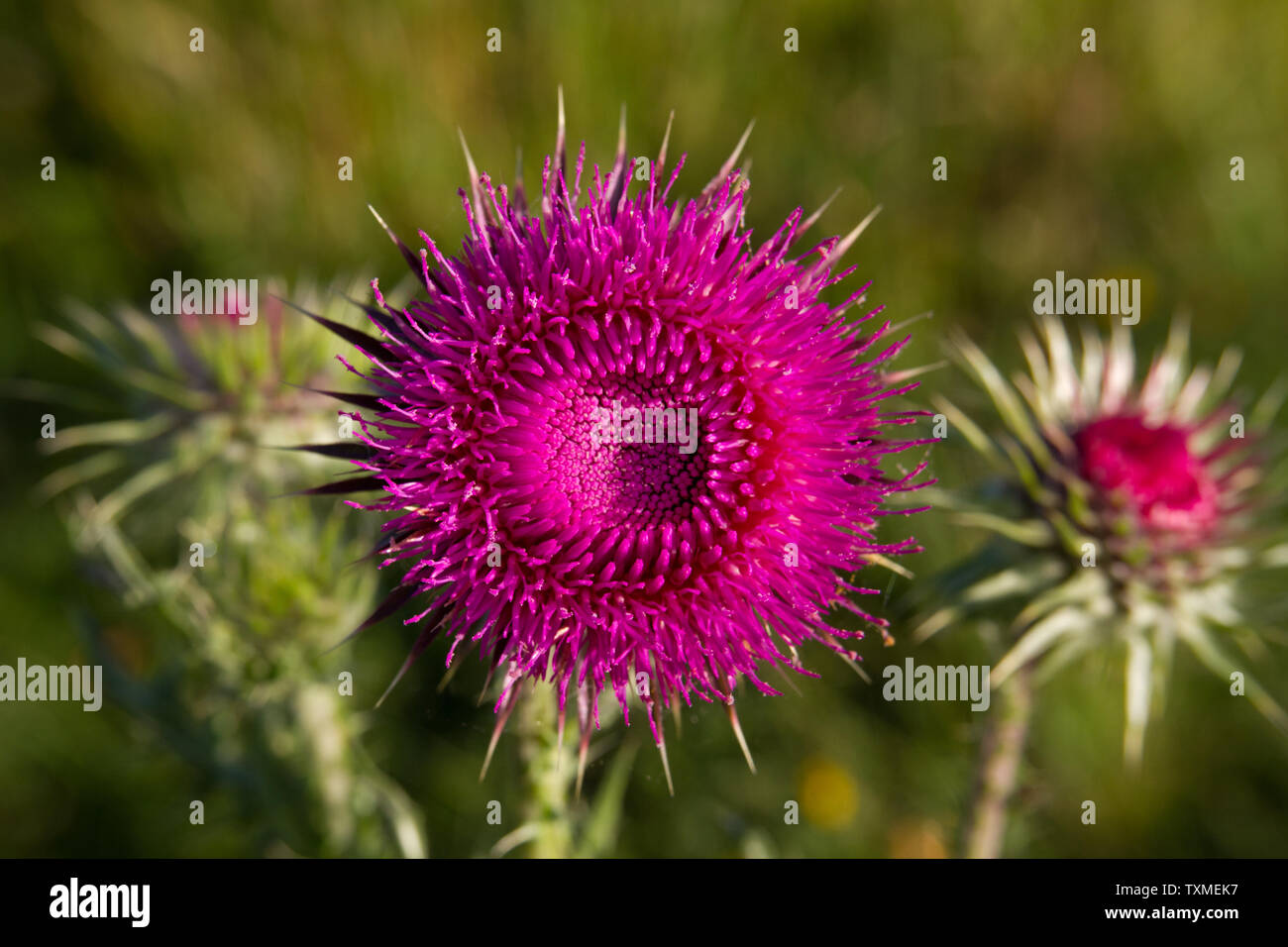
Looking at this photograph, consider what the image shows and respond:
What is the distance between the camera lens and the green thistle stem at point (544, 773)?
3.21m

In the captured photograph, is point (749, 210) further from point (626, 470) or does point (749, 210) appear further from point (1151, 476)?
point (626, 470)

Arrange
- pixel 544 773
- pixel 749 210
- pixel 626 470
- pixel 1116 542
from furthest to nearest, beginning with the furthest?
pixel 749 210 → pixel 1116 542 → pixel 544 773 → pixel 626 470

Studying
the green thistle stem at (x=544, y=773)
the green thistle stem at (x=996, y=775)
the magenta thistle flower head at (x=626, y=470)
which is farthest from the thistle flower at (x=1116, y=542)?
the green thistle stem at (x=544, y=773)

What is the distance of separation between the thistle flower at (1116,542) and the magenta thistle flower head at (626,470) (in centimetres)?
109

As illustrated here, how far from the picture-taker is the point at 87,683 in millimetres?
4707

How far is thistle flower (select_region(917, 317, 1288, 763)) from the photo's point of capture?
385 cm

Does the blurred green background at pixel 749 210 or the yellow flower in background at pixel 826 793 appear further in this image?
the blurred green background at pixel 749 210

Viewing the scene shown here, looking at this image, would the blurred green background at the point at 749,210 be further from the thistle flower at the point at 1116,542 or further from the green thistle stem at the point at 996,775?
the thistle flower at the point at 1116,542

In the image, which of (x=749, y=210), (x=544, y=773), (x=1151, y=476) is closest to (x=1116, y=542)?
(x=1151, y=476)

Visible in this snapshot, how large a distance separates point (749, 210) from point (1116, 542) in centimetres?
349

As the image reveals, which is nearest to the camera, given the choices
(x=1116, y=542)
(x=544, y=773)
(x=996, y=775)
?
(x=544, y=773)

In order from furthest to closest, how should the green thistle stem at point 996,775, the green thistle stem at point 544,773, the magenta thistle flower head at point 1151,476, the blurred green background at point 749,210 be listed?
1. the blurred green background at point 749,210
2. the green thistle stem at point 996,775
3. the magenta thistle flower head at point 1151,476
4. the green thistle stem at point 544,773

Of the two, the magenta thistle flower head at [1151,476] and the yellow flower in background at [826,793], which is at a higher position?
the magenta thistle flower head at [1151,476]

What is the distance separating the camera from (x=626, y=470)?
2.98m
